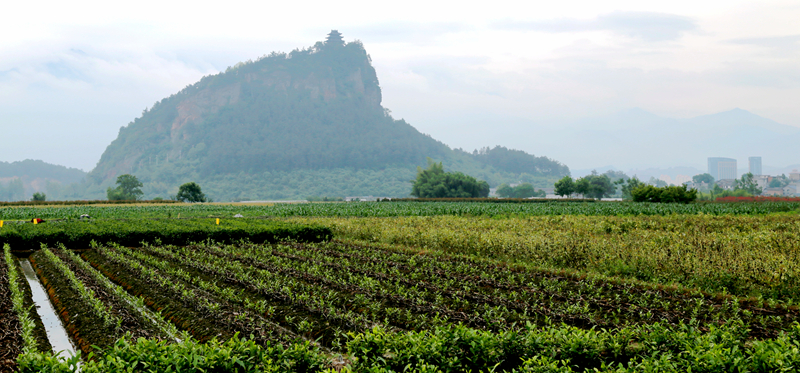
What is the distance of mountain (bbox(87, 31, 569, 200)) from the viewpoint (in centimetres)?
15775

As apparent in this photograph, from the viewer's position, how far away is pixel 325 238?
66.1 ft

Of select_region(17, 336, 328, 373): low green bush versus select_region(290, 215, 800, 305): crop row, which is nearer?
select_region(17, 336, 328, 373): low green bush

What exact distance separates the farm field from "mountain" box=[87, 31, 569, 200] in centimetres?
14267

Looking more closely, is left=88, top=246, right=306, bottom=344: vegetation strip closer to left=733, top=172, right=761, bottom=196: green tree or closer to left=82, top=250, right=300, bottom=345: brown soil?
left=82, top=250, right=300, bottom=345: brown soil

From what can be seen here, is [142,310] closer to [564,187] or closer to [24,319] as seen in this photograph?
[24,319]

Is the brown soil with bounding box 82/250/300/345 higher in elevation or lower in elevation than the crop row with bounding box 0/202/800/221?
lower

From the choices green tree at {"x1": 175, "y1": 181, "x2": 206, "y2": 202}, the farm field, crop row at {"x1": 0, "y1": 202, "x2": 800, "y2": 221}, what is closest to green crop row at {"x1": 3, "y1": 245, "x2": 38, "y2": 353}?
the farm field

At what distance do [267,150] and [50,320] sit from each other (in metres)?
165

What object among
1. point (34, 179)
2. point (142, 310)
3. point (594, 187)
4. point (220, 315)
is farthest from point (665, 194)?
point (34, 179)

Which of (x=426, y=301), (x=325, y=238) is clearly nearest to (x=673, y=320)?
(x=426, y=301)

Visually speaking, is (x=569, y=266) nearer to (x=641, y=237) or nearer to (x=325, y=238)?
(x=641, y=237)

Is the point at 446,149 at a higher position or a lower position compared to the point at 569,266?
higher

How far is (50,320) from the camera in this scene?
8.99 meters

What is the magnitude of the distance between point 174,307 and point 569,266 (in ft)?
31.7
